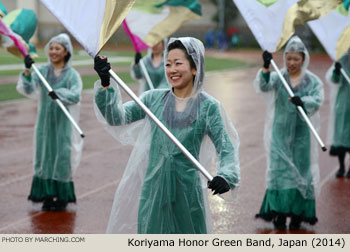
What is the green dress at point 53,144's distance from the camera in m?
8.42

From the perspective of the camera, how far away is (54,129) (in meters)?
8.52

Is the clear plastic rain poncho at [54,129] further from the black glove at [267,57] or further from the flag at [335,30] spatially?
the flag at [335,30]

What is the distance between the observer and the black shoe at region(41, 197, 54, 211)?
8375 millimetres

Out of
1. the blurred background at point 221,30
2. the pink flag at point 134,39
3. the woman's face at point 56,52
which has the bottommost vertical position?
the woman's face at point 56,52

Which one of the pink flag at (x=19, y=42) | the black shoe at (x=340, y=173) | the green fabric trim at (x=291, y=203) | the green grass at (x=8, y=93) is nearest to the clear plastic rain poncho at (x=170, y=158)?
the green fabric trim at (x=291, y=203)

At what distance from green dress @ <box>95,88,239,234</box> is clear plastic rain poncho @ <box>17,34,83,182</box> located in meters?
3.67

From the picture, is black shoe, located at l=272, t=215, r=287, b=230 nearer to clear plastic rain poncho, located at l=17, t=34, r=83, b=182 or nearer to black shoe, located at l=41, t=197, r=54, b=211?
clear plastic rain poncho, located at l=17, t=34, r=83, b=182

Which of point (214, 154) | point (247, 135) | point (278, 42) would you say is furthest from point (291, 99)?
point (247, 135)

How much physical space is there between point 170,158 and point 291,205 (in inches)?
133

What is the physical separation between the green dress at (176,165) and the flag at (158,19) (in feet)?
14.2

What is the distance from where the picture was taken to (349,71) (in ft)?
35.1

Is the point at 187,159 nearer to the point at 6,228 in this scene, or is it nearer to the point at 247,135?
the point at 6,228
